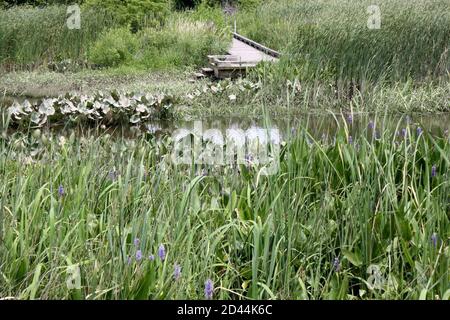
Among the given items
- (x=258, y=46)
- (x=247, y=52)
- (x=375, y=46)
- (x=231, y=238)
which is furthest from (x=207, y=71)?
(x=231, y=238)

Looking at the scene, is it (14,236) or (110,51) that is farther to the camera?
(110,51)

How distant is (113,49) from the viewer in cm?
1196

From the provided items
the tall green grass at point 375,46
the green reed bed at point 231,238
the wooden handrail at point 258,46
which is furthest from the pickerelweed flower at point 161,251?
the wooden handrail at point 258,46

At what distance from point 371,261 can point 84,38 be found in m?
10.8

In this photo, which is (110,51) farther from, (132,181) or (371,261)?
(371,261)

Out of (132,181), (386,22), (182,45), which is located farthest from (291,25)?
(132,181)

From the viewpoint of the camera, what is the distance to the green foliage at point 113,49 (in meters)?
12.0

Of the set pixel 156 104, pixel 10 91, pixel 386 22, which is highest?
pixel 386 22

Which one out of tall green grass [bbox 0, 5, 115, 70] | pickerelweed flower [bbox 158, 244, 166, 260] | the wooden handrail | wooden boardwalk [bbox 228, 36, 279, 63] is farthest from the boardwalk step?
pickerelweed flower [bbox 158, 244, 166, 260]

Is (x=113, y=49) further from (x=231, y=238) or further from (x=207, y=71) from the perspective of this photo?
(x=231, y=238)

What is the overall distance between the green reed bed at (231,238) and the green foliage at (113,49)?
923 cm

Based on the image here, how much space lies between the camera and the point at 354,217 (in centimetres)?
241

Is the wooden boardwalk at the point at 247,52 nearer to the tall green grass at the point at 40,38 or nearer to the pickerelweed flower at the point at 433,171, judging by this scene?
the tall green grass at the point at 40,38

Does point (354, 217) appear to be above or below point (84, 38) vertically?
above
